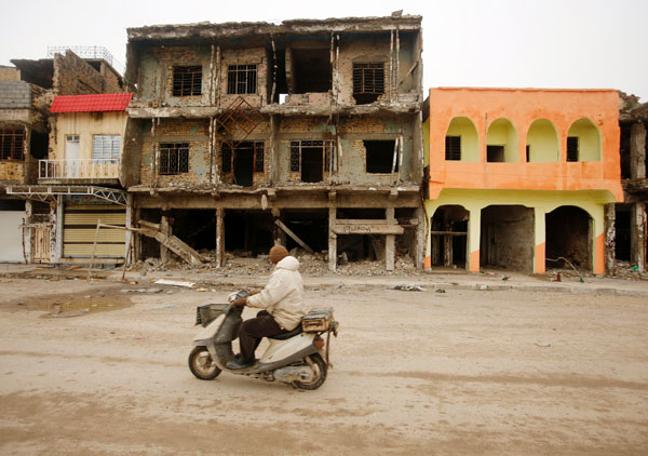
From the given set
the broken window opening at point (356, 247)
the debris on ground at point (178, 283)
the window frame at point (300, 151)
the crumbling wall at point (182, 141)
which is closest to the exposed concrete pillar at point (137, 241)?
the crumbling wall at point (182, 141)

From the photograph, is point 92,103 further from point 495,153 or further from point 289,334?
point 495,153

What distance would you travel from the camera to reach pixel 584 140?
627 inches

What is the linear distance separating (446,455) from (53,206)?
65.5ft

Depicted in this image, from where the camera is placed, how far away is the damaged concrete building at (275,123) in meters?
15.1

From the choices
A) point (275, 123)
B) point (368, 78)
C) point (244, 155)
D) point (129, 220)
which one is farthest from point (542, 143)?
point (129, 220)

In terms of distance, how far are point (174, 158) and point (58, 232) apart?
21.5 ft

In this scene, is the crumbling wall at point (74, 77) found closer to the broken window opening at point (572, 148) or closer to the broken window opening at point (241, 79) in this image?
the broken window opening at point (241, 79)

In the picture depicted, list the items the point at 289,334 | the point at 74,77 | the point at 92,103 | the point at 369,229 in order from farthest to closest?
the point at 74,77, the point at 92,103, the point at 369,229, the point at 289,334

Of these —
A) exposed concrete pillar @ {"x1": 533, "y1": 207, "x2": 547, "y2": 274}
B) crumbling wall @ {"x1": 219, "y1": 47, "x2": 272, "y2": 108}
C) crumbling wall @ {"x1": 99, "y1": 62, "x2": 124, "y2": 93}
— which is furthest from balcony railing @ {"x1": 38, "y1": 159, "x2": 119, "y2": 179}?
exposed concrete pillar @ {"x1": 533, "y1": 207, "x2": 547, "y2": 274}

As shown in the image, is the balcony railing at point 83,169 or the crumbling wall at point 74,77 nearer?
the balcony railing at point 83,169

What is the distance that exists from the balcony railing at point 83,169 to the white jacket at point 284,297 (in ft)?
48.1

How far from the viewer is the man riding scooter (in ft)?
11.8

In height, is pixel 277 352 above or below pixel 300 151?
below

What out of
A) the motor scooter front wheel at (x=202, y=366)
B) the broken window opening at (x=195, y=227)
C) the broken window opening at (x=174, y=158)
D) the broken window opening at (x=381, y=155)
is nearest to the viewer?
the motor scooter front wheel at (x=202, y=366)
